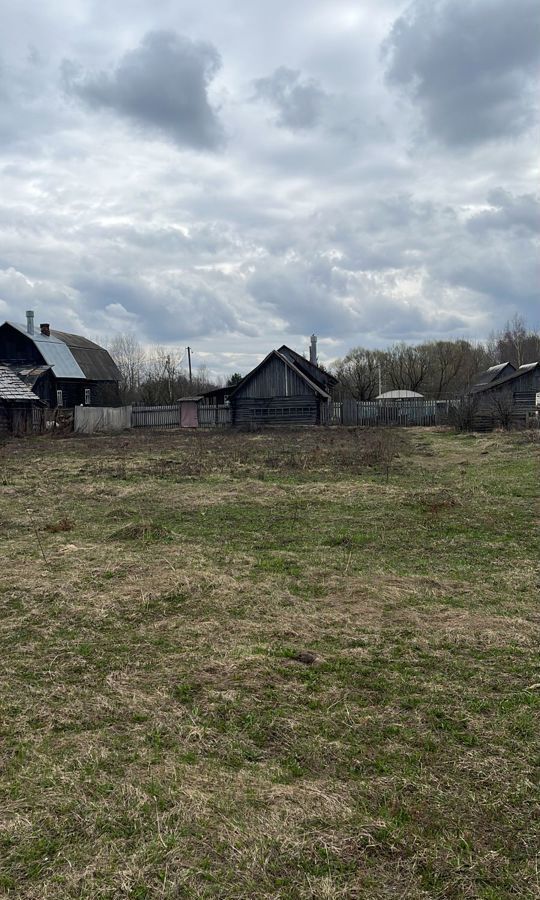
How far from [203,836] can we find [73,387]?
48.6 m

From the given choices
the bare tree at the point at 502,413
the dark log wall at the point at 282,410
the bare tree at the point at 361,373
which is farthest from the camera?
the bare tree at the point at 361,373

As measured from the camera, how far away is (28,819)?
2.85 meters

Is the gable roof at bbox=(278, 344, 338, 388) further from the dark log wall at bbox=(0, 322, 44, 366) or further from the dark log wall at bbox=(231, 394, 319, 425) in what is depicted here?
the dark log wall at bbox=(0, 322, 44, 366)

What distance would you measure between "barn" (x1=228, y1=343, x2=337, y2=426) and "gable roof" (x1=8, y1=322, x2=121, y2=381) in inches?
593

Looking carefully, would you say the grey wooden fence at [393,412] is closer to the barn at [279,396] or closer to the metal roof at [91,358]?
the barn at [279,396]

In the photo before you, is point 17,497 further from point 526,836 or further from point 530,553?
point 526,836

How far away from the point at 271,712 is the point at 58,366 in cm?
4638

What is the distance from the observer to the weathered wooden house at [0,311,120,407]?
1756 inches

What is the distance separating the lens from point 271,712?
3.86 metres

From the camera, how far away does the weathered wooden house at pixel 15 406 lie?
31.0 metres

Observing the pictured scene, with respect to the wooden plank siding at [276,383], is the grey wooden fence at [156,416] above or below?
below

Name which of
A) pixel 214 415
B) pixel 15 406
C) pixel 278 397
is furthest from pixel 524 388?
pixel 15 406

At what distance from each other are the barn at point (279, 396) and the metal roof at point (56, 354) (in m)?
14.8

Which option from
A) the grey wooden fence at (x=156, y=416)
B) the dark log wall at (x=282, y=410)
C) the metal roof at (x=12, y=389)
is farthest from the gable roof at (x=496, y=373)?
the metal roof at (x=12, y=389)
